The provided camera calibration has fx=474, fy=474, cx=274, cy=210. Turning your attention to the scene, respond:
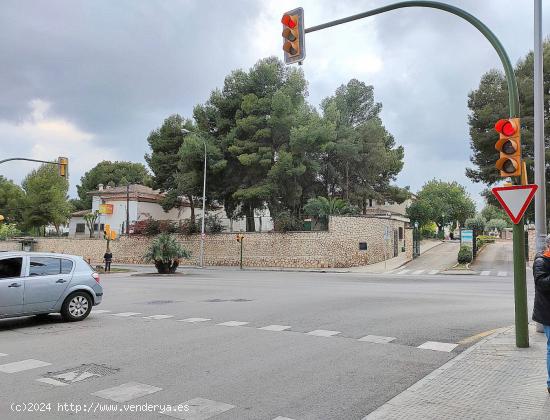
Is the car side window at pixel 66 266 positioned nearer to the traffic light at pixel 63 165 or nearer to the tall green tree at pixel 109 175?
the traffic light at pixel 63 165

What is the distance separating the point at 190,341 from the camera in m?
8.56

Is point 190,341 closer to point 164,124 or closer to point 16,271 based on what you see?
point 16,271

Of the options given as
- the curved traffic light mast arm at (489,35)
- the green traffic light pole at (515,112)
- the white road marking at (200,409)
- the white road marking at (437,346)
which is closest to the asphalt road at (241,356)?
the white road marking at (200,409)

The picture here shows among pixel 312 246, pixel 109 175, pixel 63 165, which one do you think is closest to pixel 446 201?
pixel 312 246

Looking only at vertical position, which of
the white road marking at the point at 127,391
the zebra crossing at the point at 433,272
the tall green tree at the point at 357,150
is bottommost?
the zebra crossing at the point at 433,272

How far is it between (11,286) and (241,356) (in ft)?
17.8

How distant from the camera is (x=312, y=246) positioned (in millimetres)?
36719

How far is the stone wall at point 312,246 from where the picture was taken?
36.2 meters

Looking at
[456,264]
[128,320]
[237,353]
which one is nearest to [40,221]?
[456,264]

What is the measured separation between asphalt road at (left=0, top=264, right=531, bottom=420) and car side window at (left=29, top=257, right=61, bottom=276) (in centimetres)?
118

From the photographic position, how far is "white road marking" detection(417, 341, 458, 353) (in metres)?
7.96

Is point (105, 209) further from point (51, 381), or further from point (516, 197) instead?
point (516, 197)

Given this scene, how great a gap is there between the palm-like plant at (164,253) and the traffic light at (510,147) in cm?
2618

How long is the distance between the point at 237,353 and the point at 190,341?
1.33 meters
